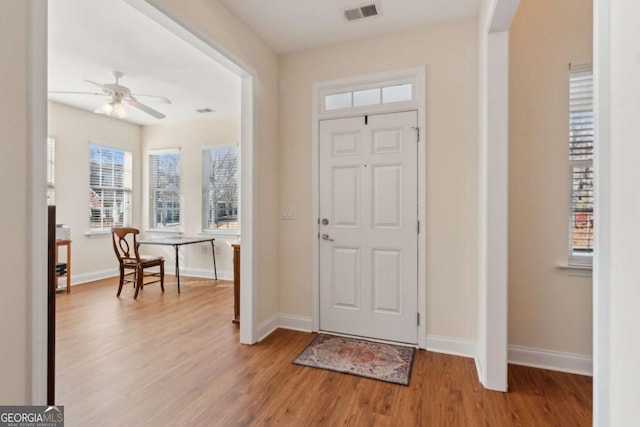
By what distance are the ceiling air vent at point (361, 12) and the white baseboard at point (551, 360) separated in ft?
9.76

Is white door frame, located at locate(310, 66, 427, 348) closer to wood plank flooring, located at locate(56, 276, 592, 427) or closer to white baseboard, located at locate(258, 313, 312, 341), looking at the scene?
white baseboard, located at locate(258, 313, 312, 341)

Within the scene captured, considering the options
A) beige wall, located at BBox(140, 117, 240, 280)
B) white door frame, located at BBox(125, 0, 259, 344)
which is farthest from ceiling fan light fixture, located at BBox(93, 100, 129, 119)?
white door frame, located at BBox(125, 0, 259, 344)

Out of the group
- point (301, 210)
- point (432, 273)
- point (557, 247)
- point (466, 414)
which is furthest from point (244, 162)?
point (557, 247)

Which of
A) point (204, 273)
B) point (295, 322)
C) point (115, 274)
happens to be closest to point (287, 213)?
point (295, 322)

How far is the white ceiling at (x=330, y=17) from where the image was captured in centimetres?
242

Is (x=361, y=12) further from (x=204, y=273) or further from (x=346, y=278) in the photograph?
(x=204, y=273)

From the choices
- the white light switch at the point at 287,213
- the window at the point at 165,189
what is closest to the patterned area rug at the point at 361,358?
the white light switch at the point at 287,213

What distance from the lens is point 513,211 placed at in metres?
2.44

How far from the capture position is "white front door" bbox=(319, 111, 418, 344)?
2768 millimetres

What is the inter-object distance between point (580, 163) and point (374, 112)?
169 cm

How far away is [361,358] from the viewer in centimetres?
252

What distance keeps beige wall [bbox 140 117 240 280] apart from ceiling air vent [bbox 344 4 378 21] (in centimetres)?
324

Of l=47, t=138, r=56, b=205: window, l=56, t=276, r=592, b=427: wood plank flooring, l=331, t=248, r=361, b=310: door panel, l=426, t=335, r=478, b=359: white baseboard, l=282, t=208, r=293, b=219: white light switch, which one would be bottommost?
l=56, t=276, r=592, b=427: wood plank flooring
